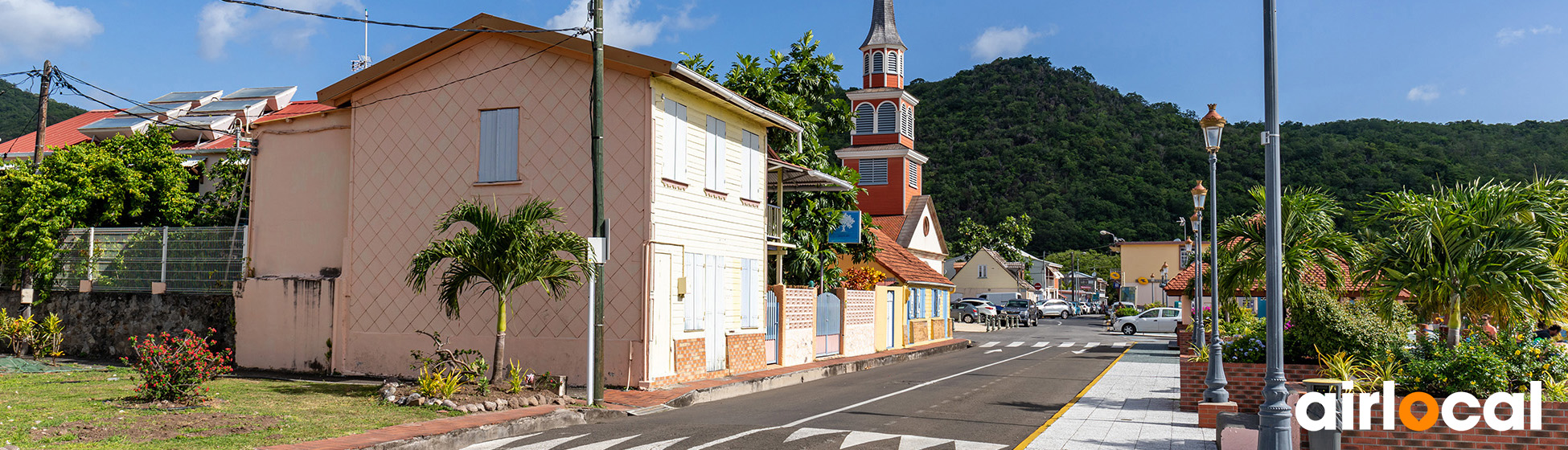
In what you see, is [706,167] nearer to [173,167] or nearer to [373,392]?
[373,392]

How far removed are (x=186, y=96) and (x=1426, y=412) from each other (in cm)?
4168

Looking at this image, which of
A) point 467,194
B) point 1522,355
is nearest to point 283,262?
point 467,194

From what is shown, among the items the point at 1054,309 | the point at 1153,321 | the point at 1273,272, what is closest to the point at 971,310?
the point at 1153,321

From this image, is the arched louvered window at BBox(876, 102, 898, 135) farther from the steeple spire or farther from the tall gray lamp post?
the tall gray lamp post

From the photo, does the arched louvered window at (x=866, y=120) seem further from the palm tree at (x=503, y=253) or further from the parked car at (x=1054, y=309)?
the palm tree at (x=503, y=253)

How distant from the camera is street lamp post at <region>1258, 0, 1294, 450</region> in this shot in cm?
909

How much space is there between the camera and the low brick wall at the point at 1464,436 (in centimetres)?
933

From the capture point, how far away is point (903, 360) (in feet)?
97.1

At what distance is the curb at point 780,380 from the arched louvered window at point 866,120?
1146 inches

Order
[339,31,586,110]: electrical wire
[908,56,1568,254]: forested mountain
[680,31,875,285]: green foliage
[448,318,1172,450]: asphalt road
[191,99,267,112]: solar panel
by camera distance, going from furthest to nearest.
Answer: [908,56,1568,254]: forested mountain → [191,99,267,112]: solar panel → [680,31,875,285]: green foliage → [339,31,586,110]: electrical wire → [448,318,1172,450]: asphalt road

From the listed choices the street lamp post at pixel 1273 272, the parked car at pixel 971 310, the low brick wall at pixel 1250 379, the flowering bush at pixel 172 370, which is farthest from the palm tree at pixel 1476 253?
the parked car at pixel 971 310

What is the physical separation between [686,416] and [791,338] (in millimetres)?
9828

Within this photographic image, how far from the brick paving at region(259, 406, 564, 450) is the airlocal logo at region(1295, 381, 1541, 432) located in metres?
8.81

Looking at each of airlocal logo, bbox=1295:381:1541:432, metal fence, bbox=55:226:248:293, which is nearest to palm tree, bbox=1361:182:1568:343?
airlocal logo, bbox=1295:381:1541:432
